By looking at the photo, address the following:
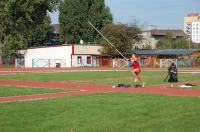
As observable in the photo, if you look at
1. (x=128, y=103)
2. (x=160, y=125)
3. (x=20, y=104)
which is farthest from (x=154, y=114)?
(x=20, y=104)

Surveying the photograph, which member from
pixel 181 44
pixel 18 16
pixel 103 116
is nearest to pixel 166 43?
pixel 181 44

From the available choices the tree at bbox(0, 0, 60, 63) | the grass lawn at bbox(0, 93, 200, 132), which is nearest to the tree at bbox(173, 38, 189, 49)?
the tree at bbox(0, 0, 60, 63)

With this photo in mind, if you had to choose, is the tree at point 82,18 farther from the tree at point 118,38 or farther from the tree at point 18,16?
the tree at point 18,16

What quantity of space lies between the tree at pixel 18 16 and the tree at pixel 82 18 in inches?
813

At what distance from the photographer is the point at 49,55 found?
277ft

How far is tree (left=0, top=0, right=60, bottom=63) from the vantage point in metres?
78.6

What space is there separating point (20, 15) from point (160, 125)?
2820 inches

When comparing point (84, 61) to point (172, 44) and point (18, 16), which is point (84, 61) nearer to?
point (18, 16)

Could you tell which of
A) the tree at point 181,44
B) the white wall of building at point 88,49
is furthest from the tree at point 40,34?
the tree at point 181,44

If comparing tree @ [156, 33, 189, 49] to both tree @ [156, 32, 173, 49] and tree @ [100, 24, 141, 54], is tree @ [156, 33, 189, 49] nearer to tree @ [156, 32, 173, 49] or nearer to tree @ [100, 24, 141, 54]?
tree @ [156, 32, 173, 49]

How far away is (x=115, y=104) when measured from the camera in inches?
663

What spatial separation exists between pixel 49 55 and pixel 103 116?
71284 millimetres

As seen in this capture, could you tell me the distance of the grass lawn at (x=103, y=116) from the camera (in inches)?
458

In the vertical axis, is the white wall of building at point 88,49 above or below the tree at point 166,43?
below
